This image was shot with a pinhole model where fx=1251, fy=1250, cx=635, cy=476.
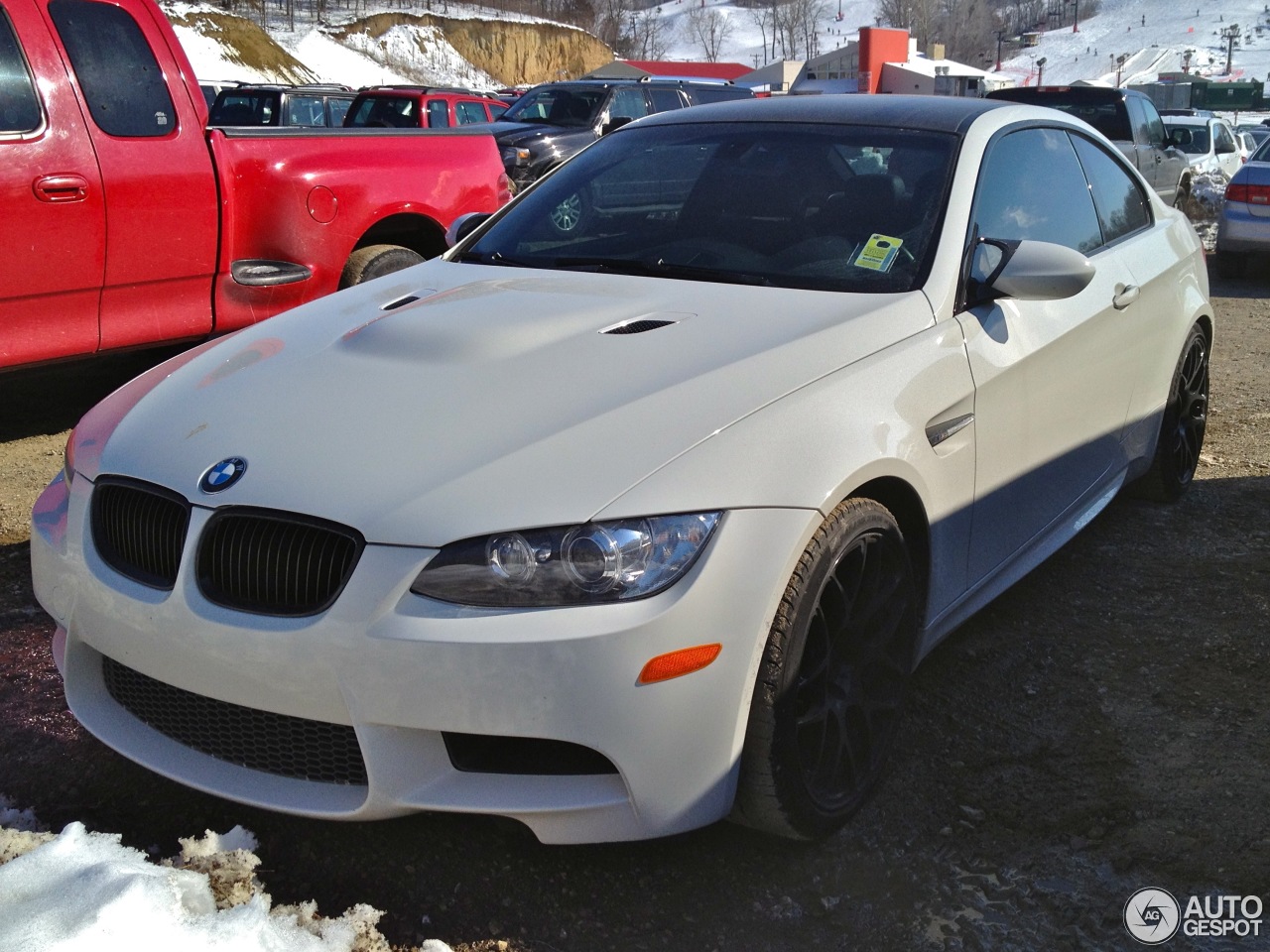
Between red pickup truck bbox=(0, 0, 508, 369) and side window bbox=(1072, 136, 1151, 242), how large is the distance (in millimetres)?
3284

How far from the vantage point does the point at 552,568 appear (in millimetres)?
2205

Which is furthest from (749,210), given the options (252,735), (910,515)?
(252,735)

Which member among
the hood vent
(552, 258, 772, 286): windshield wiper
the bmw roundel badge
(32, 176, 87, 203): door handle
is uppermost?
(32, 176, 87, 203): door handle

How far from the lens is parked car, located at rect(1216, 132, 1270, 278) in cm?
1133

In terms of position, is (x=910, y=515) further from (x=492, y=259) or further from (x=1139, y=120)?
(x=1139, y=120)

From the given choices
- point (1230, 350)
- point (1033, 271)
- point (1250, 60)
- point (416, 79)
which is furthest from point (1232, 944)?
point (1250, 60)

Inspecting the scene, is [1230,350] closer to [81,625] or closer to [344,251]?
[344,251]

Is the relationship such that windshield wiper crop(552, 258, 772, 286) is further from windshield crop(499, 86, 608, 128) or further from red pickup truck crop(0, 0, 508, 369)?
windshield crop(499, 86, 608, 128)

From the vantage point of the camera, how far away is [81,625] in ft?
8.43

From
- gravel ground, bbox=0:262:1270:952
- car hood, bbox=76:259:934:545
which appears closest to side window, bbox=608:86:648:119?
gravel ground, bbox=0:262:1270:952

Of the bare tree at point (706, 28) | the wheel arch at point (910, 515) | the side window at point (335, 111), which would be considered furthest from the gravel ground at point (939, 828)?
the bare tree at point (706, 28)

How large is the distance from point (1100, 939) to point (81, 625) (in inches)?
84.0

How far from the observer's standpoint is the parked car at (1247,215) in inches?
446

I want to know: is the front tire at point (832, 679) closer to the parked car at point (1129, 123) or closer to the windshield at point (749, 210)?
the windshield at point (749, 210)
